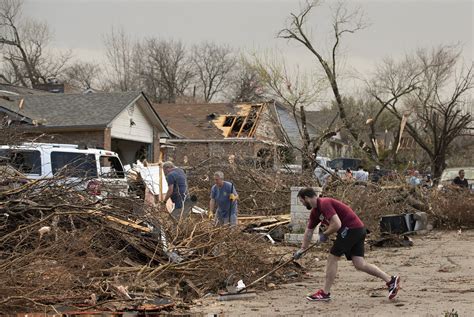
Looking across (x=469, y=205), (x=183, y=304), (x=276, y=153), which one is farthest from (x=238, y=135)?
(x=183, y=304)

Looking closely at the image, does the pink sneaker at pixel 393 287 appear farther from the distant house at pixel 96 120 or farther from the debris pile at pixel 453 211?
the distant house at pixel 96 120

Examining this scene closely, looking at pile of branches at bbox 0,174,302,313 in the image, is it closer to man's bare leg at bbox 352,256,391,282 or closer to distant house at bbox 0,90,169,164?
man's bare leg at bbox 352,256,391,282

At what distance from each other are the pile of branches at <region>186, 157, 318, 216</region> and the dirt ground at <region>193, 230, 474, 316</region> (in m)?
4.33

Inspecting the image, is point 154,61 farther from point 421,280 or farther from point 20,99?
point 421,280

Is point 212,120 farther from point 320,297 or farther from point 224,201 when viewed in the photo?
point 320,297

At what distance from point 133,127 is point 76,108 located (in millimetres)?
2606

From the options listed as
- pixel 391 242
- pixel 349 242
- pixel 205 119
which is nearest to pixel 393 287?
pixel 349 242

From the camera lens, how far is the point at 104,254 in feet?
29.9

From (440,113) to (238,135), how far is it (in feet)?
34.0

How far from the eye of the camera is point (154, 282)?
28.8 ft

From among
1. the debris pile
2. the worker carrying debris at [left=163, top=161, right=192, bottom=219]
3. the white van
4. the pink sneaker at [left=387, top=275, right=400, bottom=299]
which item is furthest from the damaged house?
the pink sneaker at [left=387, top=275, right=400, bottom=299]

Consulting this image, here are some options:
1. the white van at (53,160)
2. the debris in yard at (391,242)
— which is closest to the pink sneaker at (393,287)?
the white van at (53,160)

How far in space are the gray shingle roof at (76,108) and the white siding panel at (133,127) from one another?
51cm

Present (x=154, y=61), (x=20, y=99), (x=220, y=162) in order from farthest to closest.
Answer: (x=154, y=61) < (x=20, y=99) < (x=220, y=162)
